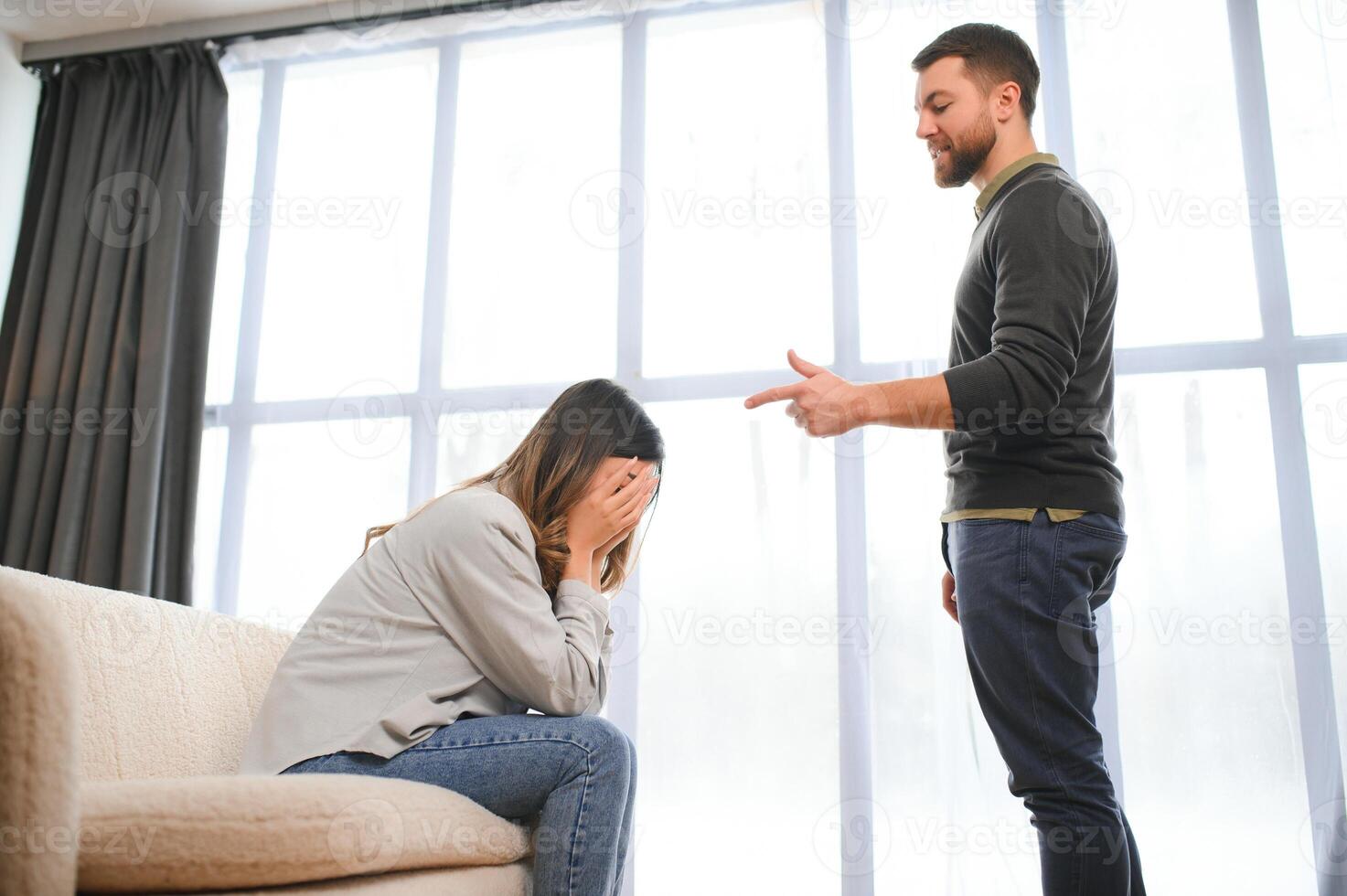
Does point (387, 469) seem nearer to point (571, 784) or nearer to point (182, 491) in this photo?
point (182, 491)

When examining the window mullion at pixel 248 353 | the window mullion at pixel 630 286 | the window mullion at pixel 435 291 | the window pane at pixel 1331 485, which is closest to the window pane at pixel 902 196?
the window mullion at pixel 630 286

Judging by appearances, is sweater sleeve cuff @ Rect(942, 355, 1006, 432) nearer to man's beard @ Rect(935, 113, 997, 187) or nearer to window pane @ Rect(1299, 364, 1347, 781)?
man's beard @ Rect(935, 113, 997, 187)

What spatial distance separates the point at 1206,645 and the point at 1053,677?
46.6 inches

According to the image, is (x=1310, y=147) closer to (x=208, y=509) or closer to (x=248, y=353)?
(x=248, y=353)

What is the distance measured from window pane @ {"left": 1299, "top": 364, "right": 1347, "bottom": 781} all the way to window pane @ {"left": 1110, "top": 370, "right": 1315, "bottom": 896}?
0.08 m

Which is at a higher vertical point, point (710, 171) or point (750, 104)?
point (750, 104)

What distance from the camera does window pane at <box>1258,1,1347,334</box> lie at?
2.36 m

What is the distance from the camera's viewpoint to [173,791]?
0.91 metres

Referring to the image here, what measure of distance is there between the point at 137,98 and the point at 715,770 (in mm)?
2611

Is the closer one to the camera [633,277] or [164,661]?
[164,661]

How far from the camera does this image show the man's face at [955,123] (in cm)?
159

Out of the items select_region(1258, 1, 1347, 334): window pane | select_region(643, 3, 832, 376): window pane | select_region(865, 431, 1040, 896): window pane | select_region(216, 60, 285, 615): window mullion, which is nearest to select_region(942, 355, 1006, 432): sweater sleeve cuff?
select_region(865, 431, 1040, 896): window pane

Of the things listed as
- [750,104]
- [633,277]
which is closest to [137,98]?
[633,277]

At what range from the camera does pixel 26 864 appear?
0.75 metres
